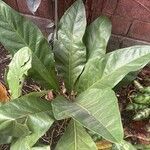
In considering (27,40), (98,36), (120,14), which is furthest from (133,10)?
(27,40)

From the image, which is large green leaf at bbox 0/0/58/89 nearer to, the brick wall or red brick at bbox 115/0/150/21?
the brick wall

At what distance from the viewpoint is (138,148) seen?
1.59 metres

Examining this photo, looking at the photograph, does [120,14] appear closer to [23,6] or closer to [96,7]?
[96,7]

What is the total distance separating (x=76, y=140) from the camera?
1384 millimetres

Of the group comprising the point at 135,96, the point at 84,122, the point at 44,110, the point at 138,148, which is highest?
the point at 84,122

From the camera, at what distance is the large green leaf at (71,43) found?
4.85ft

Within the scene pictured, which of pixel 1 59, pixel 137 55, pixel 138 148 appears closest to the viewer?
pixel 137 55

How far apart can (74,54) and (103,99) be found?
327mm

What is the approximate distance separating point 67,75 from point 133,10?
17.7 inches

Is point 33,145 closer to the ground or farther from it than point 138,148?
farther from it

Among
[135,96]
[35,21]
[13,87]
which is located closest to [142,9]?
[135,96]

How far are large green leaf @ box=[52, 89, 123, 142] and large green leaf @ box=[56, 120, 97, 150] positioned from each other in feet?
0.38

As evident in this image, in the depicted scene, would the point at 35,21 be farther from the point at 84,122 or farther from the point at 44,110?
the point at 84,122

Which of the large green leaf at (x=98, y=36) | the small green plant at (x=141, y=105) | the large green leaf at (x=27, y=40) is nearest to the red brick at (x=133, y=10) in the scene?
the large green leaf at (x=98, y=36)
